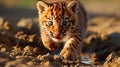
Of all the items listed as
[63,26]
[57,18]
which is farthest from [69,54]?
[57,18]

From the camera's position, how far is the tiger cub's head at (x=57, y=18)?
12359 millimetres

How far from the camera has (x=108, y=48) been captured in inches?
607

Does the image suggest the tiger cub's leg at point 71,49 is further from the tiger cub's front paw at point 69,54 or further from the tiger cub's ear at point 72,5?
the tiger cub's ear at point 72,5

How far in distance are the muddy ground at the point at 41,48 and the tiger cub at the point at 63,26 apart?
42 centimetres

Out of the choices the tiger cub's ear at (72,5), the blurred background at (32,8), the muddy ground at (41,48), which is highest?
the tiger cub's ear at (72,5)

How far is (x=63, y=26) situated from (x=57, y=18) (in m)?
0.27

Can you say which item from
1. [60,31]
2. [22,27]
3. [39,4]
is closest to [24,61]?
[60,31]

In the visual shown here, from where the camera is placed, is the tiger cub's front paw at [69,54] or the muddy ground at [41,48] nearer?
the muddy ground at [41,48]

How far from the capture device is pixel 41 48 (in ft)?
46.1

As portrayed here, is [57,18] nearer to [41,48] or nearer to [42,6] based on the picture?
[42,6]

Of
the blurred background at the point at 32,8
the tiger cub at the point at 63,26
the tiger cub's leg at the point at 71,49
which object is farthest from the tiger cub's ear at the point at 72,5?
the blurred background at the point at 32,8

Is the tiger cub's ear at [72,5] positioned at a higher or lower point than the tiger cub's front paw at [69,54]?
higher

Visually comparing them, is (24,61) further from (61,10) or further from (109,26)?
(109,26)

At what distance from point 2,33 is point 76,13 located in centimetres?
289
